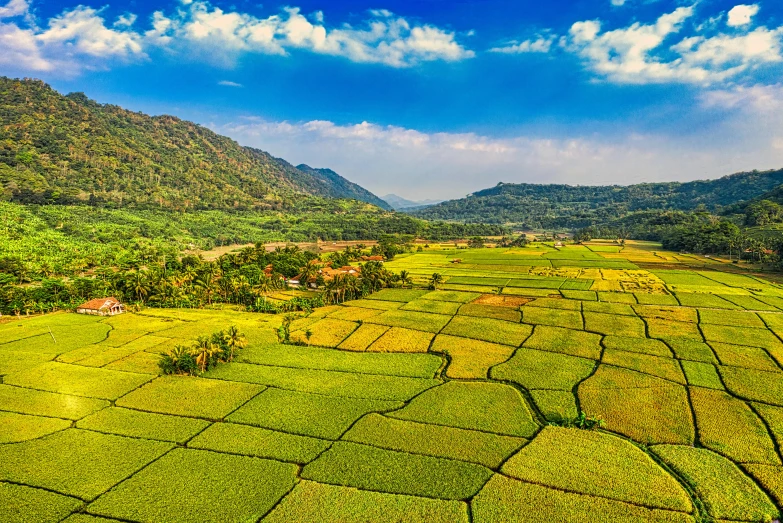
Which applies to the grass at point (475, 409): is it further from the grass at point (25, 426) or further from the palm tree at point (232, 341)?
the grass at point (25, 426)

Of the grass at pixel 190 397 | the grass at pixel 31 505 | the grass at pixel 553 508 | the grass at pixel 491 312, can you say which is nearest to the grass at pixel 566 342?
the grass at pixel 491 312

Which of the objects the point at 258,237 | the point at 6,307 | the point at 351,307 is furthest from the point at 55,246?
the point at 351,307

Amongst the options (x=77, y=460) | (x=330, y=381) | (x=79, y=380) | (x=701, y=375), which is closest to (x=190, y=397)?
(x=77, y=460)

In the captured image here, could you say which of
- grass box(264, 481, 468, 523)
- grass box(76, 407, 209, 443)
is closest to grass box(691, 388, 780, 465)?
Answer: grass box(264, 481, 468, 523)

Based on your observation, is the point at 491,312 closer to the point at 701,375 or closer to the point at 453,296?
the point at 453,296

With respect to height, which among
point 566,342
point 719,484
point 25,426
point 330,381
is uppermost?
point 25,426

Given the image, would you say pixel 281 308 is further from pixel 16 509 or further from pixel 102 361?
pixel 16 509
